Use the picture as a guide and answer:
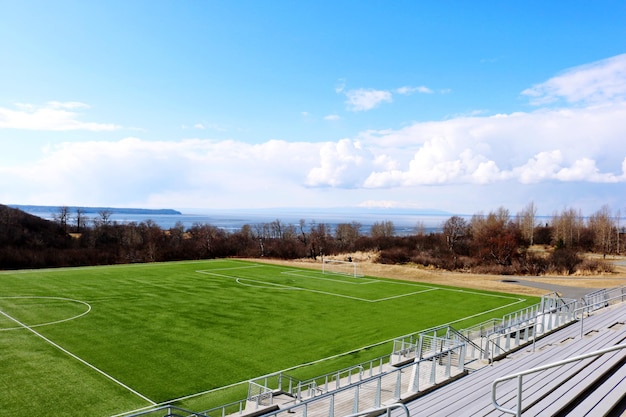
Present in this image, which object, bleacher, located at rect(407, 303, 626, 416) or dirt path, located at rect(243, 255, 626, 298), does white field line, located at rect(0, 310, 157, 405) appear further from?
dirt path, located at rect(243, 255, 626, 298)

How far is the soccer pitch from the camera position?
1808 centimetres

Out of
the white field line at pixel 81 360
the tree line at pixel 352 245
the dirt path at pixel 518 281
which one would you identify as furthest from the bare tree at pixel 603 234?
the white field line at pixel 81 360

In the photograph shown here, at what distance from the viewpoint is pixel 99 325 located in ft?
89.9

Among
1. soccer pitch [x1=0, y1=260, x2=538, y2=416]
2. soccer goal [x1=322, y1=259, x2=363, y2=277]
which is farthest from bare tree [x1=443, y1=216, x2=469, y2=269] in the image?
soccer pitch [x1=0, y1=260, x2=538, y2=416]

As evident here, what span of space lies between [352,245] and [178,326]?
62124mm

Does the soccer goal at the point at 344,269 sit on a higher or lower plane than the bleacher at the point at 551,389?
lower

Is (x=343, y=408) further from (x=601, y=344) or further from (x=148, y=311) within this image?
(x=148, y=311)

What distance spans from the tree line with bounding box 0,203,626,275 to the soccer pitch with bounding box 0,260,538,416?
65.6 feet

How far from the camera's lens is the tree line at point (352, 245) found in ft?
203

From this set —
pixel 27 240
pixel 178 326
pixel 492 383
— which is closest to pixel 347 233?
pixel 27 240

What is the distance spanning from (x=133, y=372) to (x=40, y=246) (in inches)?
2762

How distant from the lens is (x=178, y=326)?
90.2 feet

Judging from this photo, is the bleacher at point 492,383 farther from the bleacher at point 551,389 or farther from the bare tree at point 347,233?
the bare tree at point 347,233

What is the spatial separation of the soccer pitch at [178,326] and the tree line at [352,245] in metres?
20.0
